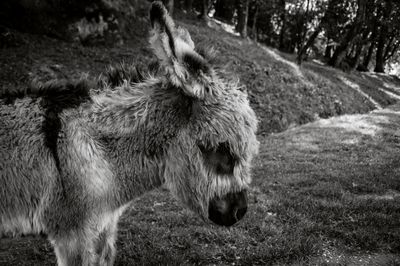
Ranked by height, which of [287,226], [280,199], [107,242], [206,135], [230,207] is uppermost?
[206,135]

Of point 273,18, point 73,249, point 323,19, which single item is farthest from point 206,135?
point 273,18

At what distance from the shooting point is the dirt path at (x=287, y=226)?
4664 millimetres

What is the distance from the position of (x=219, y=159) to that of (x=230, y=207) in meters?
0.34

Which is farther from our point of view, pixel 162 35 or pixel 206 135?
pixel 206 135

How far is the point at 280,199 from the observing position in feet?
21.3

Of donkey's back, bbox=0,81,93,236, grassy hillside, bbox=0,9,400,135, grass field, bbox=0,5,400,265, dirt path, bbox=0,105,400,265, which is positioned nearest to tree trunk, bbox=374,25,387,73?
grassy hillside, bbox=0,9,400,135

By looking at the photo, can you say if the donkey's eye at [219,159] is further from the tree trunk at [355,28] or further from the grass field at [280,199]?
the tree trunk at [355,28]

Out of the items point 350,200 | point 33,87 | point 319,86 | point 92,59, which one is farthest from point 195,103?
point 319,86

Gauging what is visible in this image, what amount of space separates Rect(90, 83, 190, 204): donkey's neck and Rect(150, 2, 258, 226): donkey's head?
5cm

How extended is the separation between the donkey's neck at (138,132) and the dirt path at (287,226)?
84.4 inches

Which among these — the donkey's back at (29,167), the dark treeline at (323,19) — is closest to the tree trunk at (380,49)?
the dark treeline at (323,19)

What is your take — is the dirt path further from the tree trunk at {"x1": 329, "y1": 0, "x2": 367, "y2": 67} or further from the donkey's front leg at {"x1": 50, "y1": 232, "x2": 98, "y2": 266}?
the tree trunk at {"x1": 329, "y1": 0, "x2": 367, "y2": 67}

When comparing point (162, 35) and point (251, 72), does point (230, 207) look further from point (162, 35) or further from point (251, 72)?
point (251, 72)

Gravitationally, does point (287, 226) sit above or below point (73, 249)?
below
